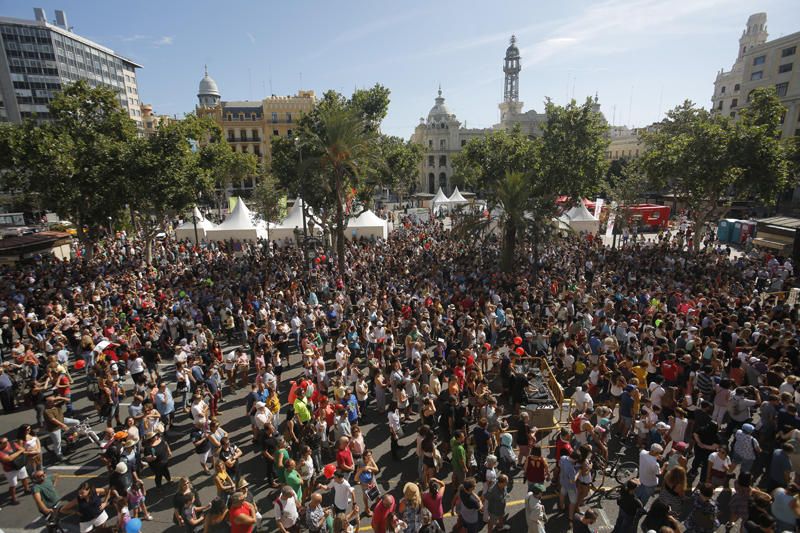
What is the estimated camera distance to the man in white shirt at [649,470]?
591 centimetres

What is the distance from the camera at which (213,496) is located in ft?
23.4

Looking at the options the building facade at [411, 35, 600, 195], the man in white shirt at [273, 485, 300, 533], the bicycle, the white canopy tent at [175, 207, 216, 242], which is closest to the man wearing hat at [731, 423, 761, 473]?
the bicycle

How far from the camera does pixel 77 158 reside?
19.9 meters

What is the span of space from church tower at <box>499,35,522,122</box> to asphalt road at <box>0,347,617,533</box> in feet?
369

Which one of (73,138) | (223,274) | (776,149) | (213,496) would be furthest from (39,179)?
(776,149)

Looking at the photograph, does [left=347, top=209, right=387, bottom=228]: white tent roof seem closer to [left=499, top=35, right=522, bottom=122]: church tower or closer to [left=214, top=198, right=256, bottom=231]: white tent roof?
[left=214, top=198, right=256, bottom=231]: white tent roof

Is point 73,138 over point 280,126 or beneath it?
beneath

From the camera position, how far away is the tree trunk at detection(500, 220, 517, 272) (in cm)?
1880

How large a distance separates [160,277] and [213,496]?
15.3 metres

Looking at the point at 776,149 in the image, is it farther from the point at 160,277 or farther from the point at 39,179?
the point at 39,179

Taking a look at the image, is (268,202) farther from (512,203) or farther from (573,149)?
(573,149)

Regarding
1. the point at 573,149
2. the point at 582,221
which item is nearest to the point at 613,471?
the point at 573,149

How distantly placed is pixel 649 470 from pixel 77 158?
25002 millimetres

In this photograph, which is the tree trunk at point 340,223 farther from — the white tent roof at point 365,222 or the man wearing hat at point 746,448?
the man wearing hat at point 746,448
